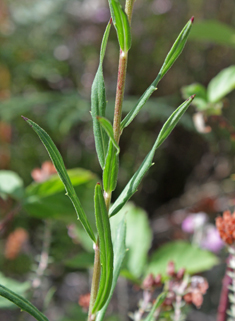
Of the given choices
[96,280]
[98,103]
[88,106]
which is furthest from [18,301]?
[88,106]

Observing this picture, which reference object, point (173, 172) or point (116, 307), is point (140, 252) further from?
point (173, 172)

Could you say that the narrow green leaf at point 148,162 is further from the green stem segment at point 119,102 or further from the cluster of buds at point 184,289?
the cluster of buds at point 184,289

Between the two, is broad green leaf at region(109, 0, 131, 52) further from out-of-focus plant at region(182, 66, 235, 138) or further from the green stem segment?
out-of-focus plant at region(182, 66, 235, 138)

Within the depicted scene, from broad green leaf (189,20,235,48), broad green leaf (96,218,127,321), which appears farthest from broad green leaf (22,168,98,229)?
broad green leaf (189,20,235,48)

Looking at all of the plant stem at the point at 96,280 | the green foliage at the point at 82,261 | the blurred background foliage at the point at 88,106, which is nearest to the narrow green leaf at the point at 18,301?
the plant stem at the point at 96,280

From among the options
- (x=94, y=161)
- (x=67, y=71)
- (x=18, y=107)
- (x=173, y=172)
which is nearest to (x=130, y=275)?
(x=18, y=107)

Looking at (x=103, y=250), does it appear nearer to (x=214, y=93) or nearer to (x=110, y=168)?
(x=110, y=168)
